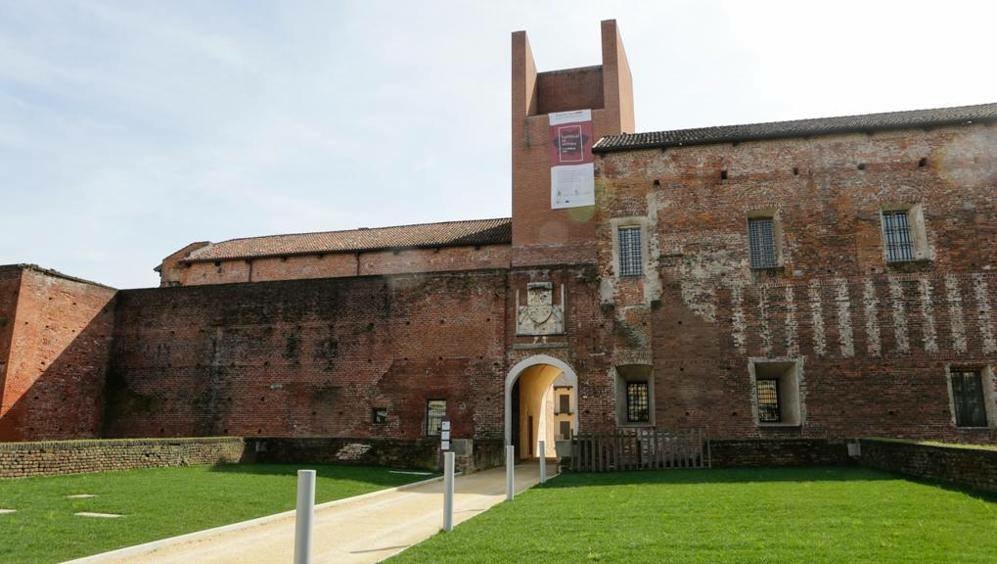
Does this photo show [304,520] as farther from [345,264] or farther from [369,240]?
[369,240]

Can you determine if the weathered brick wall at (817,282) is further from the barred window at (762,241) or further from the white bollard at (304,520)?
the white bollard at (304,520)

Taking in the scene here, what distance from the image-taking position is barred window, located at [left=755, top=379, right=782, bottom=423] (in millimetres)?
19312

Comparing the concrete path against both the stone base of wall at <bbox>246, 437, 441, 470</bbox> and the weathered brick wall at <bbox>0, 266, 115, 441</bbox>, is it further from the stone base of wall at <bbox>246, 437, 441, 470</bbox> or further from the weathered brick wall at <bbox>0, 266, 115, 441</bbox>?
the weathered brick wall at <bbox>0, 266, 115, 441</bbox>

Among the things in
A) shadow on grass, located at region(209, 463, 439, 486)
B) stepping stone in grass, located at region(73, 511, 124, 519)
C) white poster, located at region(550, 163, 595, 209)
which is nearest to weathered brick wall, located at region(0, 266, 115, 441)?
shadow on grass, located at region(209, 463, 439, 486)

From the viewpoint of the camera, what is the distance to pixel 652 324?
1944 cm

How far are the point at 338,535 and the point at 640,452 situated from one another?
9337 millimetres

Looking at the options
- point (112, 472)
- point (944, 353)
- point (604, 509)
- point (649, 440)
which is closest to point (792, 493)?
point (604, 509)

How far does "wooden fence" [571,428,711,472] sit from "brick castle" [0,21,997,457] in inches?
102

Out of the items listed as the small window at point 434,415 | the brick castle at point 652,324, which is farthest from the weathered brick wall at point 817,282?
the small window at point 434,415

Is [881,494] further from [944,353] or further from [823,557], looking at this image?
[944,353]

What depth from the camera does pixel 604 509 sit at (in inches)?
355

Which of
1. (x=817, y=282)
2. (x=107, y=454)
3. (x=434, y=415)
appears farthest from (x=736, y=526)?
(x=434, y=415)

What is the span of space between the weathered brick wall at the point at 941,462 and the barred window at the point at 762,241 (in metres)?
6.46

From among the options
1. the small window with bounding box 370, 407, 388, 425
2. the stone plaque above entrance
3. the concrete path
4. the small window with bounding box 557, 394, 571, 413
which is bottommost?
the concrete path
